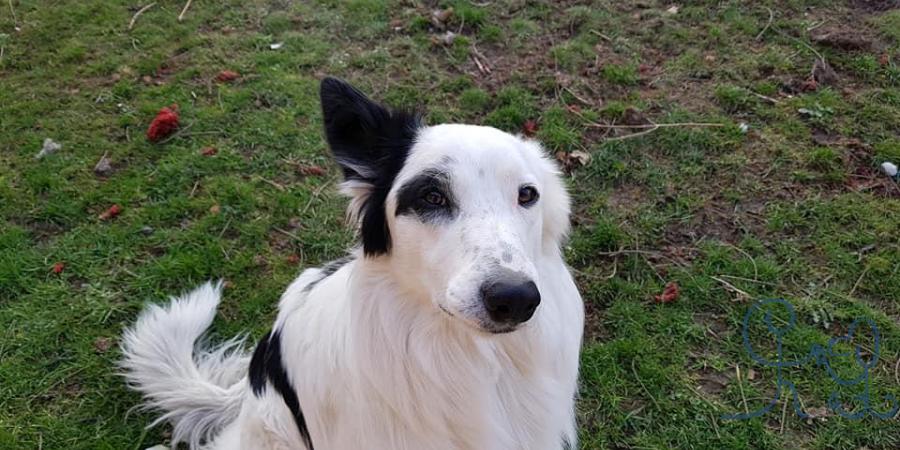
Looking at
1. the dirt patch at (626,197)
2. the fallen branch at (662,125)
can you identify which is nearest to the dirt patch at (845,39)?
the fallen branch at (662,125)

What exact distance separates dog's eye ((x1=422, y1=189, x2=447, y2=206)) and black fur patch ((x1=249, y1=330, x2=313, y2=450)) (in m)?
0.95

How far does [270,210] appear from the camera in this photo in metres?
4.36

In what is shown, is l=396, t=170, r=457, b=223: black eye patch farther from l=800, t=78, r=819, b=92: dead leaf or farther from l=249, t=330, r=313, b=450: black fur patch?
l=800, t=78, r=819, b=92: dead leaf

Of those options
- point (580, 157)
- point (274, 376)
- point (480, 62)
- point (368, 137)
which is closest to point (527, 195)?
point (368, 137)

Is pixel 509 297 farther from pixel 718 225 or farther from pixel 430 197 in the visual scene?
pixel 718 225

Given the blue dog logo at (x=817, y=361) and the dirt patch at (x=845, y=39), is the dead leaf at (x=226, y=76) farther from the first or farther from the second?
the dirt patch at (x=845, y=39)

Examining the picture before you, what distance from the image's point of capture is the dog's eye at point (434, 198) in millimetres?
2064

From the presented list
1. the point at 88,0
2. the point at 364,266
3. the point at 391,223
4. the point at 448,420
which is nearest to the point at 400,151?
the point at 391,223

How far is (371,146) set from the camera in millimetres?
2301

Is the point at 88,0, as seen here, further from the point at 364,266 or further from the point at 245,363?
the point at 364,266

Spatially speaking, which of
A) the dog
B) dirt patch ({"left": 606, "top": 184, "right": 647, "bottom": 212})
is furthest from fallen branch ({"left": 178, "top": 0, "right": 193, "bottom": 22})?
the dog

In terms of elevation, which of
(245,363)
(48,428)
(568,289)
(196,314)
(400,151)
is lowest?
(48,428)

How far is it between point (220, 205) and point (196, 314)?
1255 mm

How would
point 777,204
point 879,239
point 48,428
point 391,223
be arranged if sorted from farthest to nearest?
1. point 777,204
2. point 879,239
3. point 48,428
4. point 391,223
